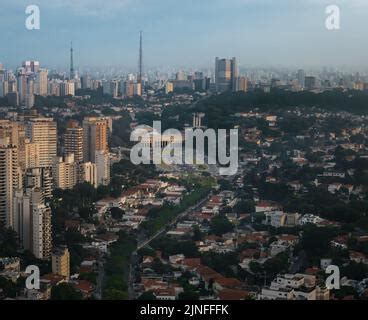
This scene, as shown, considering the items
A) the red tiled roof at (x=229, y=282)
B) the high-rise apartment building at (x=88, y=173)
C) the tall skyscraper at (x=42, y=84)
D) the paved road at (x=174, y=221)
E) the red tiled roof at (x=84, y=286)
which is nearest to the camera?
the red tiled roof at (x=84, y=286)

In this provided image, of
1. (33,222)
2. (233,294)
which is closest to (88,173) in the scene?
(33,222)

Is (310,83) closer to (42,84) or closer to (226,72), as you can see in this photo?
(226,72)

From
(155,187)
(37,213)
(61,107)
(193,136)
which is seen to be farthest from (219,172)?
(61,107)

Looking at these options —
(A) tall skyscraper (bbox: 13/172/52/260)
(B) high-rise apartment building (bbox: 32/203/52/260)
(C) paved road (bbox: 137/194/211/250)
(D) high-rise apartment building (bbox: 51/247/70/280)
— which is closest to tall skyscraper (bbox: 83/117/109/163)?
(C) paved road (bbox: 137/194/211/250)

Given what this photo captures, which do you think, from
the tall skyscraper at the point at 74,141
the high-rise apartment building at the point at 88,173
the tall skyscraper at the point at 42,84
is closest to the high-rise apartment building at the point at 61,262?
the high-rise apartment building at the point at 88,173

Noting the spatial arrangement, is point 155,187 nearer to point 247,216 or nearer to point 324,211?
point 247,216

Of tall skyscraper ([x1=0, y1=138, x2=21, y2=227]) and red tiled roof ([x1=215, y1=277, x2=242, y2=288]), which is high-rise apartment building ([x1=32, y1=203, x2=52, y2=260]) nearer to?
tall skyscraper ([x1=0, y1=138, x2=21, y2=227])

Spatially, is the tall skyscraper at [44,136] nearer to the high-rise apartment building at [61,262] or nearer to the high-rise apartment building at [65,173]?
the high-rise apartment building at [65,173]
